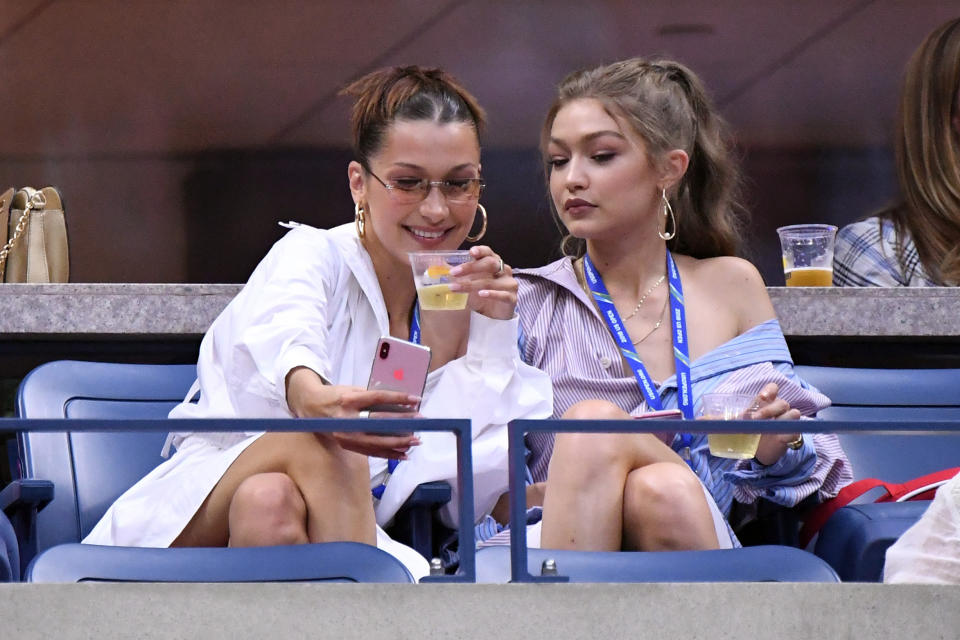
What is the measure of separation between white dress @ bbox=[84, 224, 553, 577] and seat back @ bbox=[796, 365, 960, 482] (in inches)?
23.4

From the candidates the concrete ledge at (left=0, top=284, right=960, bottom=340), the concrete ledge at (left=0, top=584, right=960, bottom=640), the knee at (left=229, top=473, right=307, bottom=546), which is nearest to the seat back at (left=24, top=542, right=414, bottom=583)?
the knee at (left=229, top=473, right=307, bottom=546)

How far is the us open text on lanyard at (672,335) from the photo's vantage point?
265cm

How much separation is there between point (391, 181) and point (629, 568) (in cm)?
96

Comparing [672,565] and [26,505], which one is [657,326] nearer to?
[672,565]

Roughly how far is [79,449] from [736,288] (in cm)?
126

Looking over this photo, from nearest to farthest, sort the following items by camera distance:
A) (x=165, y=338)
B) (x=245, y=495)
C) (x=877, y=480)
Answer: (x=245, y=495) < (x=877, y=480) < (x=165, y=338)

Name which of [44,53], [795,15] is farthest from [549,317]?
[44,53]

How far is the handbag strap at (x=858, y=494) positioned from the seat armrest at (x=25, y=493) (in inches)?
50.3

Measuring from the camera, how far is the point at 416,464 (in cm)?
245

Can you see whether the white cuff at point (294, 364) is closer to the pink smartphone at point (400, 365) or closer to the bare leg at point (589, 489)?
the pink smartphone at point (400, 365)

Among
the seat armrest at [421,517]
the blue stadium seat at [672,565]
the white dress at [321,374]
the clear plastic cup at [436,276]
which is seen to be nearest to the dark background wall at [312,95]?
the white dress at [321,374]

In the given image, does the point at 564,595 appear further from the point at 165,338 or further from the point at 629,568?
the point at 165,338

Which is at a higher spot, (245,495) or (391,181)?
(391,181)

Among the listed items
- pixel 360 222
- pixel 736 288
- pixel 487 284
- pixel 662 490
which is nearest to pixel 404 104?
pixel 360 222
